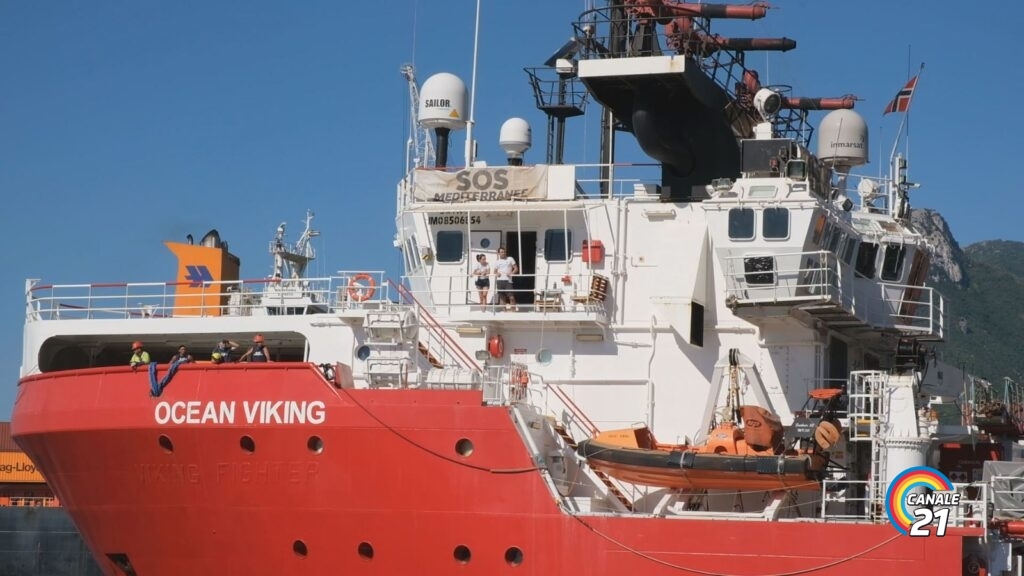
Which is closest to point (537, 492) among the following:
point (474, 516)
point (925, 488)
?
point (474, 516)

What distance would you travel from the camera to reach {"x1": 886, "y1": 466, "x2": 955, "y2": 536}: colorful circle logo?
60.8ft

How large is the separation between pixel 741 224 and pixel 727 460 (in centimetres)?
385

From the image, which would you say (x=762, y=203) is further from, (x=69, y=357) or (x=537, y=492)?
(x=69, y=357)

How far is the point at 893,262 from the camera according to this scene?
23406 millimetres

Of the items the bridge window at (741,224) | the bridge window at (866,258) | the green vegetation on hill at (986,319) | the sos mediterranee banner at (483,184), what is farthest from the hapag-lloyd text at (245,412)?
the green vegetation on hill at (986,319)

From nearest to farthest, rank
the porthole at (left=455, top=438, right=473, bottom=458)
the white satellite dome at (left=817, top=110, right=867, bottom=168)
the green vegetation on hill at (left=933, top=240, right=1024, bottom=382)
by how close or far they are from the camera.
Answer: the porthole at (left=455, top=438, right=473, bottom=458) → the white satellite dome at (left=817, top=110, right=867, bottom=168) → the green vegetation on hill at (left=933, top=240, right=1024, bottom=382)

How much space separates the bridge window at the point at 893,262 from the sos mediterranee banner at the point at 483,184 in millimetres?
5729

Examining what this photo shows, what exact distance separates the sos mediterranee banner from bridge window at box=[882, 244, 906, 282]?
5.73 metres

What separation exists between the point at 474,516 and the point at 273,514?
306 centimetres

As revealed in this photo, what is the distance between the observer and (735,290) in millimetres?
20891

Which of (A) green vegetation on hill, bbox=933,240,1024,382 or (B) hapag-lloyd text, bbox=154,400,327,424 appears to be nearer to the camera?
(B) hapag-lloyd text, bbox=154,400,327,424

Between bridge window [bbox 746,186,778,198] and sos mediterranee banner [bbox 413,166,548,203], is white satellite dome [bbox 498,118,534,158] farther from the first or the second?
bridge window [bbox 746,186,778,198]

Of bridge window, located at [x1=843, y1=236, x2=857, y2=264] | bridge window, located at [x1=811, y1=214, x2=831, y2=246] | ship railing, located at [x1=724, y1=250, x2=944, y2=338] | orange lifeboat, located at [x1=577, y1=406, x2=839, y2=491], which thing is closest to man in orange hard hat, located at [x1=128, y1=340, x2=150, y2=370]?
orange lifeboat, located at [x1=577, y1=406, x2=839, y2=491]

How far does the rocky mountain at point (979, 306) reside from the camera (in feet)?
317
